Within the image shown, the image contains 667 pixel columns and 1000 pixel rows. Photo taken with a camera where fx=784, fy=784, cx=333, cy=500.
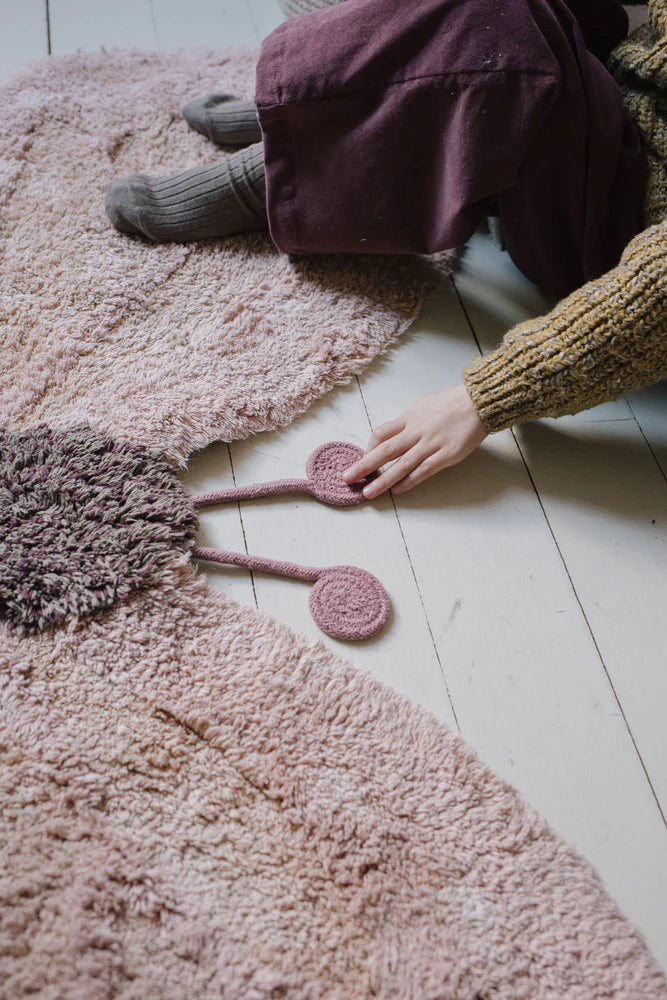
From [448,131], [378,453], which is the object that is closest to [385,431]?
[378,453]

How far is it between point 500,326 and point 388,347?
0.47ft

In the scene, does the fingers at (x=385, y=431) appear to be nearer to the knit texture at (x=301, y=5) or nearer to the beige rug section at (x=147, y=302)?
the beige rug section at (x=147, y=302)

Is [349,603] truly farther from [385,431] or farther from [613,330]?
[613,330]

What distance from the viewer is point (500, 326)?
93cm

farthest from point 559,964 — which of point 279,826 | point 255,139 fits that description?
point 255,139

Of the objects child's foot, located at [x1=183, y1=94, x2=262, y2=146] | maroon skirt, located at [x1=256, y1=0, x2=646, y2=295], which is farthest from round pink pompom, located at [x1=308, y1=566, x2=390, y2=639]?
child's foot, located at [x1=183, y1=94, x2=262, y2=146]

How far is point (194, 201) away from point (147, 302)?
0.13 meters

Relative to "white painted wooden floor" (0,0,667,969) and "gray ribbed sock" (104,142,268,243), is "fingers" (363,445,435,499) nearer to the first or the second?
"white painted wooden floor" (0,0,667,969)

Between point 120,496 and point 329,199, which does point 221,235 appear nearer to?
point 329,199

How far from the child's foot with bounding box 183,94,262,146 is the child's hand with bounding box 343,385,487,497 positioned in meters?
0.49

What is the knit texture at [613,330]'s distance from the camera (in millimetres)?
709

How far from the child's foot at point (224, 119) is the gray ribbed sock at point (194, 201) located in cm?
12

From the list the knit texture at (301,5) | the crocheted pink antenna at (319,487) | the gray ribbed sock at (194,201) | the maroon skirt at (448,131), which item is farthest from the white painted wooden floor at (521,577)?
the knit texture at (301,5)

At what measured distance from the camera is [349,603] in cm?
73
